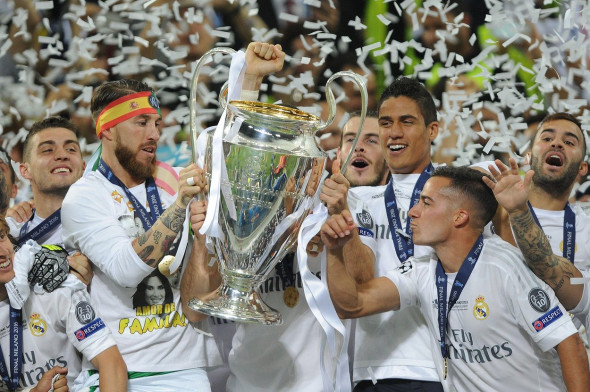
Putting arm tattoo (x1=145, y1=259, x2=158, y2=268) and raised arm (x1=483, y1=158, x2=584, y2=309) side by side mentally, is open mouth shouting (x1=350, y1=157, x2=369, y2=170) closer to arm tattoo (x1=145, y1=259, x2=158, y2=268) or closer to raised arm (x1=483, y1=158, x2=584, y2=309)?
raised arm (x1=483, y1=158, x2=584, y2=309)

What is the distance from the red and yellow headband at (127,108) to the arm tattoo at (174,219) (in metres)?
0.58

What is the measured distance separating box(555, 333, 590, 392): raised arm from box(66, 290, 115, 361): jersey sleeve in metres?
1.65

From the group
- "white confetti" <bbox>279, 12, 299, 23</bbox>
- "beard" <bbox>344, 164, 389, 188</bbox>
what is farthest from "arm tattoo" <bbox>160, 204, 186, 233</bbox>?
"white confetti" <bbox>279, 12, 299, 23</bbox>

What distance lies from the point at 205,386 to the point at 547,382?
1290mm

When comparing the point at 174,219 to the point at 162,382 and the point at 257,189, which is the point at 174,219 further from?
the point at 162,382

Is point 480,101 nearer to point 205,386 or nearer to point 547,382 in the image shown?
point 547,382

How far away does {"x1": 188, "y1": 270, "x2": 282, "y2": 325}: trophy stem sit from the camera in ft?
8.13

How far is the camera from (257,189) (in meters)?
2.51

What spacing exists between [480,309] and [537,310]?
20 cm

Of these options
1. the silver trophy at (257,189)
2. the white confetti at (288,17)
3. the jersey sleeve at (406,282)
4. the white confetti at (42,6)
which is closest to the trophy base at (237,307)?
the silver trophy at (257,189)

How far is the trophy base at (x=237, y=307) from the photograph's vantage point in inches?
97.3

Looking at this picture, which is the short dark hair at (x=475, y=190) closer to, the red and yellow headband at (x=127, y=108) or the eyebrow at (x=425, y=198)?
Answer: the eyebrow at (x=425, y=198)

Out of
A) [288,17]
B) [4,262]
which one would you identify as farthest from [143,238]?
[288,17]

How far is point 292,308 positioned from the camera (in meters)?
3.12
